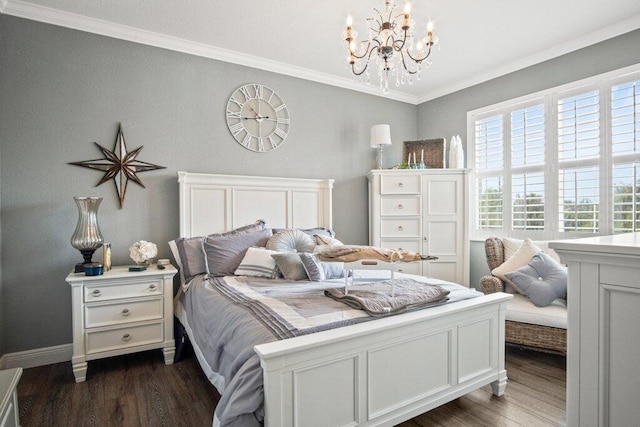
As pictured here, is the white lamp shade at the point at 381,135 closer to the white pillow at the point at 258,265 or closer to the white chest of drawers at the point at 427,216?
the white chest of drawers at the point at 427,216

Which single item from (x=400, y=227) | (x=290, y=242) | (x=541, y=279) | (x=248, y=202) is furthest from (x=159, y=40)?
(x=541, y=279)

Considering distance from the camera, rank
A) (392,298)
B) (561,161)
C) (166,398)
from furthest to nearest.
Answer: (561,161) → (166,398) → (392,298)

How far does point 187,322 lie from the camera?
2537mm

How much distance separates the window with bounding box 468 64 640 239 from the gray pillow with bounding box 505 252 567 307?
0.60m

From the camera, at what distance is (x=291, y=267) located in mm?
2521

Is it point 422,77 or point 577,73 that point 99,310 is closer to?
point 422,77

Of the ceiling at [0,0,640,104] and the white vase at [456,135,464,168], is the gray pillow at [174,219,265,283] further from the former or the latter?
the white vase at [456,135,464,168]

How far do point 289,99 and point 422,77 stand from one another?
5.09 feet

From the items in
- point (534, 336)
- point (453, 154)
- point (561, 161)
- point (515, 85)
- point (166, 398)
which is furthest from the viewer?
point (453, 154)

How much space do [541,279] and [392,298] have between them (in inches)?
67.0

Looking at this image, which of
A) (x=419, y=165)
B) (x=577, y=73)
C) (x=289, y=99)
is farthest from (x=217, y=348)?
(x=577, y=73)

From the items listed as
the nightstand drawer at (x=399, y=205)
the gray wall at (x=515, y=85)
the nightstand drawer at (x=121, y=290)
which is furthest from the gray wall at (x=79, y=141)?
the gray wall at (x=515, y=85)

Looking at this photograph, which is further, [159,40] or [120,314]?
[159,40]

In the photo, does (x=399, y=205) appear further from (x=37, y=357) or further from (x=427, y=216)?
(x=37, y=357)
